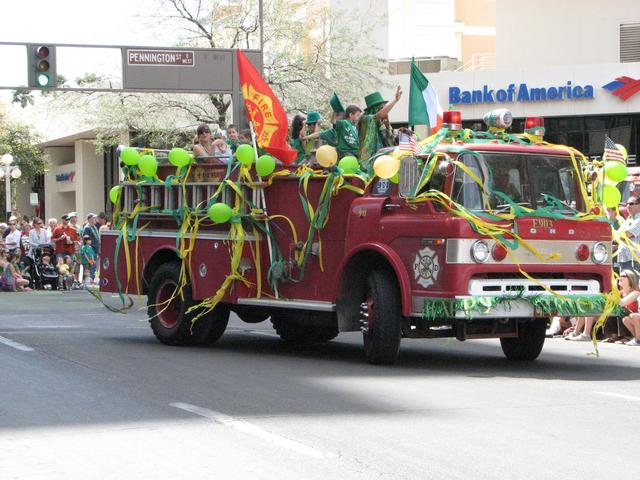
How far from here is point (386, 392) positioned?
10.4m

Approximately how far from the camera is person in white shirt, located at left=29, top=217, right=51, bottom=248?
102 ft

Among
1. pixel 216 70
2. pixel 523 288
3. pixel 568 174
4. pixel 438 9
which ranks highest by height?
pixel 438 9

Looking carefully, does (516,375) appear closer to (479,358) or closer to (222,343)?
(479,358)

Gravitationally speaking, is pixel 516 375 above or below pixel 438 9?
below

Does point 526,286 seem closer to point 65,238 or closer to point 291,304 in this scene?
point 291,304

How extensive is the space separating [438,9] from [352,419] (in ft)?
152

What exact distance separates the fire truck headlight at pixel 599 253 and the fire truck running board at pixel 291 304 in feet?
8.80

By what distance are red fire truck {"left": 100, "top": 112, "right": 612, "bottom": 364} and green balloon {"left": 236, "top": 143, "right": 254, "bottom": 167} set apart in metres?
0.22

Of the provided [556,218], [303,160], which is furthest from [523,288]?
[303,160]

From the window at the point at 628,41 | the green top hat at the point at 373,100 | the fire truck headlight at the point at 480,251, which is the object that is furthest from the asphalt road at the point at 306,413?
the window at the point at 628,41

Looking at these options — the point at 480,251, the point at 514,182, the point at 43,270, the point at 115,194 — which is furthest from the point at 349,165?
the point at 43,270

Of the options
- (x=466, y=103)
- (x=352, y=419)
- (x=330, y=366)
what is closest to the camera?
(x=352, y=419)

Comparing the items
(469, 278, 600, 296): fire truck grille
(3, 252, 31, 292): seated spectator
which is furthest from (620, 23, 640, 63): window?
(469, 278, 600, 296): fire truck grille

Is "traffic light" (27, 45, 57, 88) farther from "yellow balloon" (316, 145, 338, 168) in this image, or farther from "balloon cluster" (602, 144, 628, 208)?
"balloon cluster" (602, 144, 628, 208)
